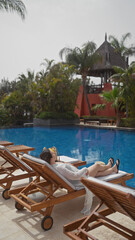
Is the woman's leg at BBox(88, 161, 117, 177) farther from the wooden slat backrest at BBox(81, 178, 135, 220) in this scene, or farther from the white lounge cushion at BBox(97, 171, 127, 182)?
the wooden slat backrest at BBox(81, 178, 135, 220)

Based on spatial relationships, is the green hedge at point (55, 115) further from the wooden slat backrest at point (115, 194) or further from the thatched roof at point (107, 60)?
the wooden slat backrest at point (115, 194)

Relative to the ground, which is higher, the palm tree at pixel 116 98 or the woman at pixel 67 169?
the palm tree at pixel 116 98

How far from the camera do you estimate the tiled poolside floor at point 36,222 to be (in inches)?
110

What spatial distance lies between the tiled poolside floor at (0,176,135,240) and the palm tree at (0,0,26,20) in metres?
10.2

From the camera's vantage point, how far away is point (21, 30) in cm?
1470

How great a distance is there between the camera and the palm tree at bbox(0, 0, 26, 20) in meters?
11.1

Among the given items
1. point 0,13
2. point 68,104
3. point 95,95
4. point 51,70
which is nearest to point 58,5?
point 0,13

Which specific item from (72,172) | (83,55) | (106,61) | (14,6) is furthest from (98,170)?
(106,61)

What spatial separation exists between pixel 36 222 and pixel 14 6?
11.0 metres

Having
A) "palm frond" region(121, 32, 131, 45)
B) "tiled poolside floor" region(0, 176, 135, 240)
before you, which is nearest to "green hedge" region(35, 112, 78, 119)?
"palm frond" region(121, 32, 131, 45)

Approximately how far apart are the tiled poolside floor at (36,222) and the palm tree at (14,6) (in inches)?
401

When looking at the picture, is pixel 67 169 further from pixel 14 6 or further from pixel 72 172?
pixel 14 6

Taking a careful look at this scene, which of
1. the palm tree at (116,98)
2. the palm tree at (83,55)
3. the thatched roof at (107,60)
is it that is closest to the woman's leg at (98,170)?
the palm tree at (116,98)

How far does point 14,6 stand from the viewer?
11.4 metres
